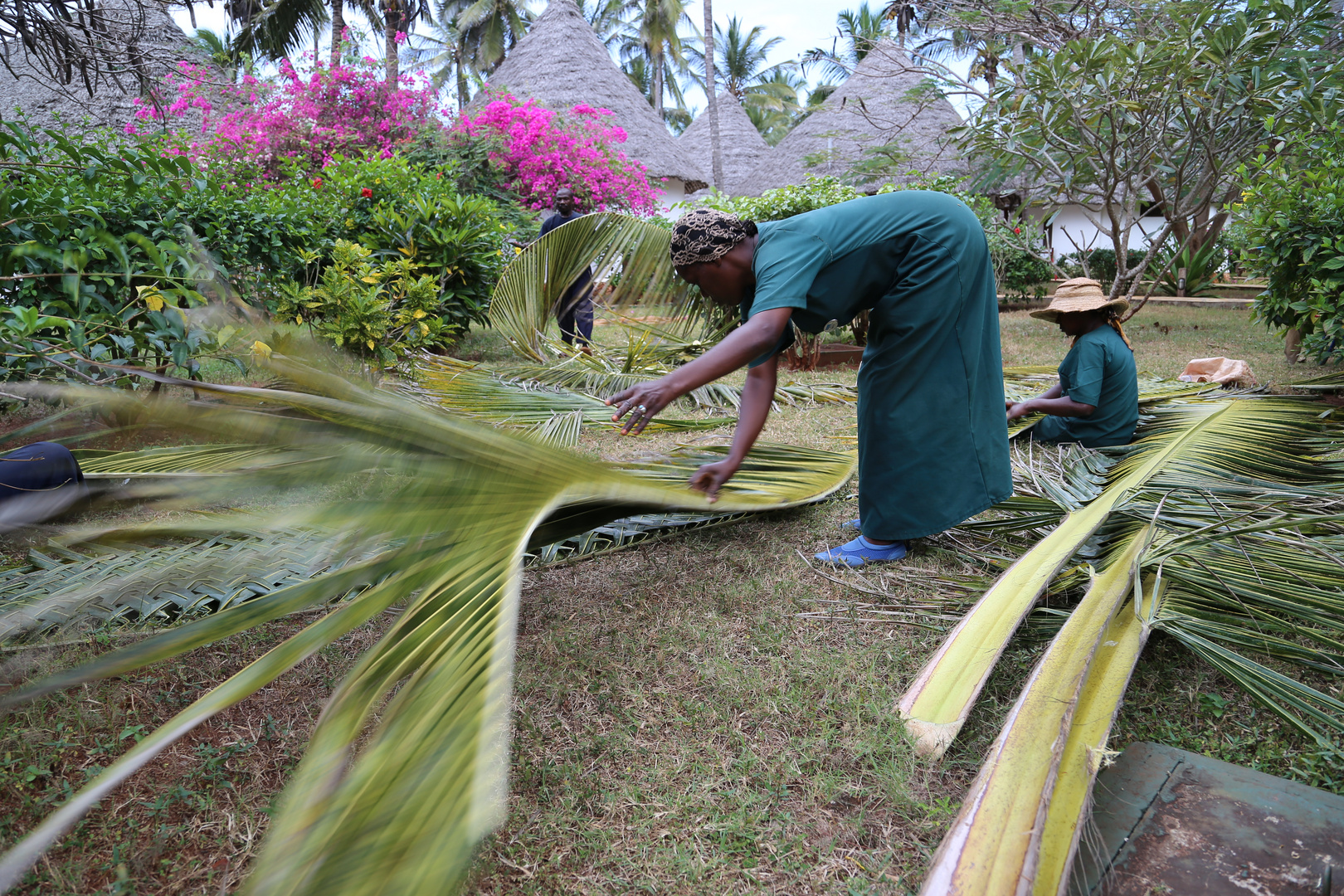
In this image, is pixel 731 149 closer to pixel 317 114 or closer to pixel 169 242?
pixel 317 114

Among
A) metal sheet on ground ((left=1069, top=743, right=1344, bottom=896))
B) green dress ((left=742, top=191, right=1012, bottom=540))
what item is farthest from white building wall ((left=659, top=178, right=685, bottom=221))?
metal sheet on ground ((left=1069, top=743, right=1344, bottom=896))

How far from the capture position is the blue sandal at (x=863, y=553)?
2.41m

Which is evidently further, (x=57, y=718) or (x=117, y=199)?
→ (x=117, y=199)

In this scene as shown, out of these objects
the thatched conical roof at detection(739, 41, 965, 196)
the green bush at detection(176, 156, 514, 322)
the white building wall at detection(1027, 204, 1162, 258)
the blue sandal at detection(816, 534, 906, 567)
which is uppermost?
the thatched conical roof at detection(739, 41, 965, 196)

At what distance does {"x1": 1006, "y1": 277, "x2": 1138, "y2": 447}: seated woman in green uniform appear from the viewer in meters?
3.14

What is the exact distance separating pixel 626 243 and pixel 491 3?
1087 inches

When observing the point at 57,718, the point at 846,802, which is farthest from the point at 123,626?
the point at 846,802

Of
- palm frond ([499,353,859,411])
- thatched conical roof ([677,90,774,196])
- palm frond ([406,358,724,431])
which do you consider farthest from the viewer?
thatched conical roof ([677,90,774,196])

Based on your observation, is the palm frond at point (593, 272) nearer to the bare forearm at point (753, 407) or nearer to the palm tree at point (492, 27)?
the bare forearm at point (753, 407)

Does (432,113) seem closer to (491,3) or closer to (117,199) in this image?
(117,199)

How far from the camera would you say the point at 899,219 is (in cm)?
220

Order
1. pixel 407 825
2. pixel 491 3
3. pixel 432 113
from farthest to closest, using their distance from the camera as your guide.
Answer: pixel 491 3 → pixel 432 113 → pixel 407 825

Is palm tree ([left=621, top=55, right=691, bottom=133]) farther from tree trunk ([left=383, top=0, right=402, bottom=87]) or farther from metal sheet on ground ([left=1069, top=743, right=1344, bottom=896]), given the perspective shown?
metal sheet on ground ([left=1069, top=743, right=1344, bottom=896])

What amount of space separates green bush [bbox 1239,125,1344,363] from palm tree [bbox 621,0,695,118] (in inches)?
829
